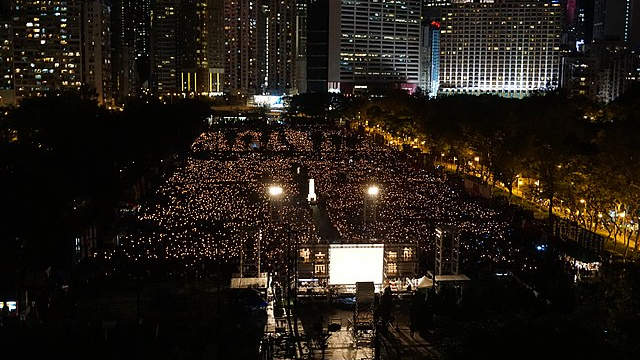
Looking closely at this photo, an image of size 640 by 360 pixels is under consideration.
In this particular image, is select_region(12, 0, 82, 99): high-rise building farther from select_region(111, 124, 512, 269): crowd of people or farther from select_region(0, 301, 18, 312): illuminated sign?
select_region(0, 301, 18, 312): illuminated sign

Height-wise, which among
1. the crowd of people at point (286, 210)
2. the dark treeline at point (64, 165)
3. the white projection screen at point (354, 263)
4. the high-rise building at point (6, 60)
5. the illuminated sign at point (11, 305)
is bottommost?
the illuminated sign at point (11, 305)

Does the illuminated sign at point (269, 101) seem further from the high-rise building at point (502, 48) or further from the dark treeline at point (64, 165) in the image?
the dark treeline at point (64, 165)

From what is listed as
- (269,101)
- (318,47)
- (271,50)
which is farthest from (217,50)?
(318,47)

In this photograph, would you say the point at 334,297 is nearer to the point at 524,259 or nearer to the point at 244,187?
the point at 524,259

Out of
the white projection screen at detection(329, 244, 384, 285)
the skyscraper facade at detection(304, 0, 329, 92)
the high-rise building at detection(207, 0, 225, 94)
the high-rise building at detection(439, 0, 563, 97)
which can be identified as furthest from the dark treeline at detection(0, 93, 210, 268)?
the high-rise building at detection(207, 0, 225, 94)

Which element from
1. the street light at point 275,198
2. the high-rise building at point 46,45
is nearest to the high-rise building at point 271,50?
the high-rise building at point 46,45

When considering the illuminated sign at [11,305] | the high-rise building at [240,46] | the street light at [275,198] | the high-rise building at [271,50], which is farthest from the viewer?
the high-rise building at [271,50]

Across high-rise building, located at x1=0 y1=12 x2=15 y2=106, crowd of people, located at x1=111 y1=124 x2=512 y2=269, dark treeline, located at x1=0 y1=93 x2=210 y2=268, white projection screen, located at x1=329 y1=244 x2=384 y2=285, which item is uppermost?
high-rise building, located at x1=0 y1=12 x2=15 y2=106

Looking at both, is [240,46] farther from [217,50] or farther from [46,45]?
[46,45]
